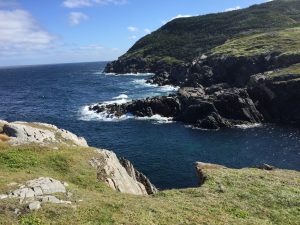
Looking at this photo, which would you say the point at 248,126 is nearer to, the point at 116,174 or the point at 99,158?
the point at 116,174

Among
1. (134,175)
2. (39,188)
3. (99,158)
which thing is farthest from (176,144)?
(39,188)

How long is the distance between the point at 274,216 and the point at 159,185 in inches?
1363

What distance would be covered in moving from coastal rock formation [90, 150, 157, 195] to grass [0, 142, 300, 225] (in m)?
1.28

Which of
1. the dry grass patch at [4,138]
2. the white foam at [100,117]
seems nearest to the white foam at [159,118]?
the white foam at [100,117]

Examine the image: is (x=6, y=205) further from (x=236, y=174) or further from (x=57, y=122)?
(x=57, y=122)

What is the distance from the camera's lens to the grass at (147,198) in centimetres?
2859

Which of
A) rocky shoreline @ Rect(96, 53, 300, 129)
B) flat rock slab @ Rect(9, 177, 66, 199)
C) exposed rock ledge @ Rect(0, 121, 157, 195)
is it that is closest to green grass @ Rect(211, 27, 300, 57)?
rocky shoreline @ Rect(96, 53, 300, 129)

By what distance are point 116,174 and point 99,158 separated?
2.60m

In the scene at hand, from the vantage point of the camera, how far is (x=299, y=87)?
10819cm

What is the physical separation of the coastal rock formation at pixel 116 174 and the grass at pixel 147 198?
1.28 meters

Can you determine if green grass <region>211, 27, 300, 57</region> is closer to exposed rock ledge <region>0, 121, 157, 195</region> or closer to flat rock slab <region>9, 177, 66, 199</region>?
exposed rock ledge <region>0, 121, 157, 195</region>

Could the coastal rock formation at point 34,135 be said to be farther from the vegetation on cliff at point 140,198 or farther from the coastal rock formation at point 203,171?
the coastal rock formation at point 203,171

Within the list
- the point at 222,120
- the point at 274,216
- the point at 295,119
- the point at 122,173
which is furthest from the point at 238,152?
the point at 274,216

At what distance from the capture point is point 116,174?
139 feet
